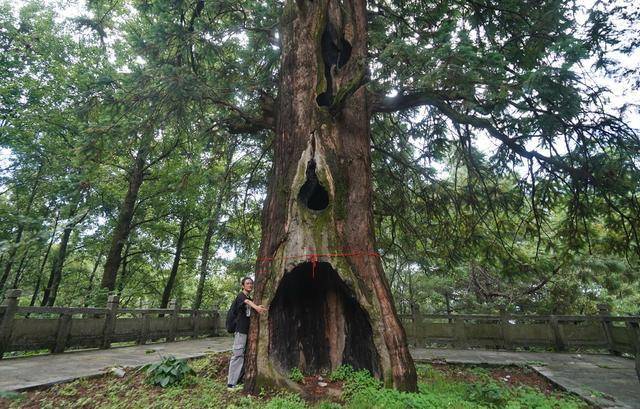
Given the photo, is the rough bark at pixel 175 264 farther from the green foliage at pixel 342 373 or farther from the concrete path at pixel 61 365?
the green foliage at pixel 342 373

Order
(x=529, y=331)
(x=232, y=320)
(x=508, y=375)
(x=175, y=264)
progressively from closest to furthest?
(x=232, y=320)
(x=508, y=375)
(x=529, y=331)
(x=175, y=264)

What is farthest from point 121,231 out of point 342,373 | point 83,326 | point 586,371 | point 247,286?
point 586,371

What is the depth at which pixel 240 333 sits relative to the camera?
5.30 meters

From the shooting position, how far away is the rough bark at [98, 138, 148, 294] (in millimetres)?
13602

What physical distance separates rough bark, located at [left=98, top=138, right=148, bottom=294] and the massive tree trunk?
10.3m

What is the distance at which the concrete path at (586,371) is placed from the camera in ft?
17.3

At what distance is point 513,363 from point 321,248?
6.58 m

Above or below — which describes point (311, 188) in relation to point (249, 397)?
above

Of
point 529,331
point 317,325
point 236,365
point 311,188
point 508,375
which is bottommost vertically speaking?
point 508,375

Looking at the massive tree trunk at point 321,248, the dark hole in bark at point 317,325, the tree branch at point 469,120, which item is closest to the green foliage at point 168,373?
the massive tree trunk at point 321,248

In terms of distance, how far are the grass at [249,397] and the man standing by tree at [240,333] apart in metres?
0.22

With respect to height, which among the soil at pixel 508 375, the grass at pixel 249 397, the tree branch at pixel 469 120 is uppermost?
the tree branch at pixel 469 120

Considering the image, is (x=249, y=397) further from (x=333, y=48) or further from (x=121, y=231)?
(x=121, y=231)

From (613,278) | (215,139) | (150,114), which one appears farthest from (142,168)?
(613,278)
